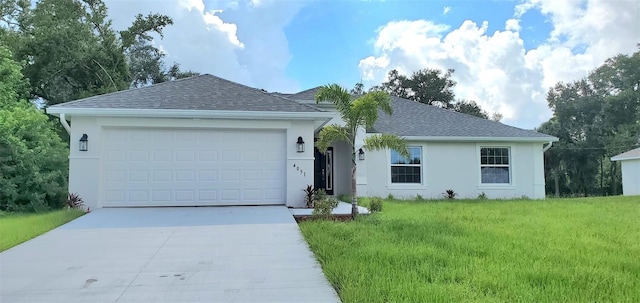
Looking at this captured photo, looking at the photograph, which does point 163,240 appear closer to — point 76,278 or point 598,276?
point 76,278

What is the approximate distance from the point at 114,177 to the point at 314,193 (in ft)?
17.0

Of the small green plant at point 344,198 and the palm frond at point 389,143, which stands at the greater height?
the palm frond at point 389,143

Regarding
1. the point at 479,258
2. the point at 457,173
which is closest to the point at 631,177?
the point at 457,173

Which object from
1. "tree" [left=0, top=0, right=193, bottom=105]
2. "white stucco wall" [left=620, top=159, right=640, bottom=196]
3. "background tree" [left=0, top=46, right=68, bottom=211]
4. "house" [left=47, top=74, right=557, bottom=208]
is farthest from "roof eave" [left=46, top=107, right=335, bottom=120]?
"white stucco wall" [left=620, top=159, right=640, bottom=196]

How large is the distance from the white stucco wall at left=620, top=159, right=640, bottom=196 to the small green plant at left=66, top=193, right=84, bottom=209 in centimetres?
2640

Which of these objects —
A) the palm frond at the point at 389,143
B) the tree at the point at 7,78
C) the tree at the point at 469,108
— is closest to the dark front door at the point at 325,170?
the palm frond at the point at 389,143

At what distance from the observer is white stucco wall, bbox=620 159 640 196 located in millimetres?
23000

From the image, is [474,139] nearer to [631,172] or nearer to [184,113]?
[184,113]

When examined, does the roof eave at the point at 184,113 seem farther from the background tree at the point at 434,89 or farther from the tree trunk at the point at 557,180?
the tree trunk at the point at 557,180

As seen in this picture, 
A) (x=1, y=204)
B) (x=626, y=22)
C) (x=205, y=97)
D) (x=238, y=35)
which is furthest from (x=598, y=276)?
(x=238, y=35)

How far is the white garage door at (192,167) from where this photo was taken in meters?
10.6

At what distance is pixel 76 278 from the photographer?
4949 mm

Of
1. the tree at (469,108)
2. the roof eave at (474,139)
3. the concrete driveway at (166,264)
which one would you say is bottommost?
the concrete driveway at (166,264)

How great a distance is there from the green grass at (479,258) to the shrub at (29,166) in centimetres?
735
